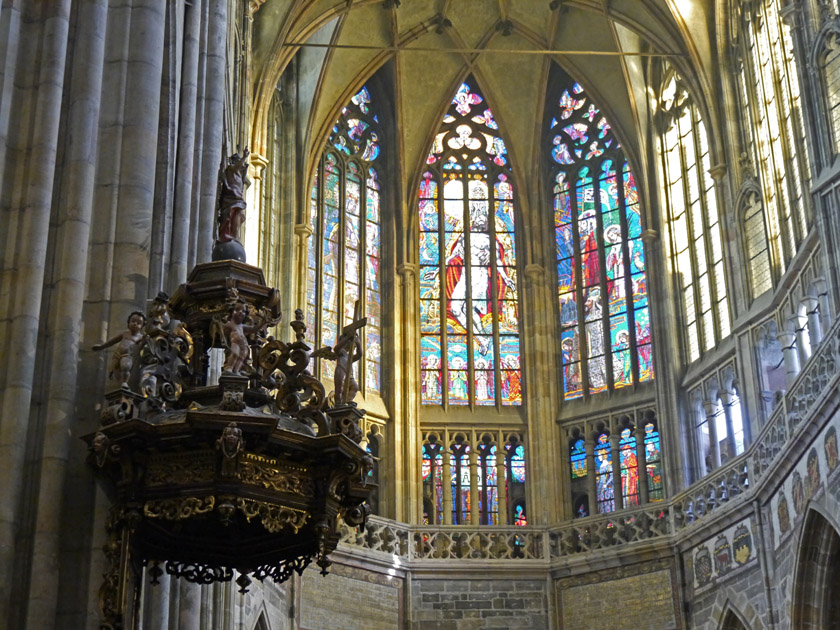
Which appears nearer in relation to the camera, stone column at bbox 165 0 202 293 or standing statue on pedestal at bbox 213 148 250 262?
standing statue on pedestal at bbox 213 148 250 262

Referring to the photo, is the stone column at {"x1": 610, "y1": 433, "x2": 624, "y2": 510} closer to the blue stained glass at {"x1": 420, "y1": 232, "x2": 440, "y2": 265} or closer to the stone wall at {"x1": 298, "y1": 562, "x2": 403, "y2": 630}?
the stone wall at {"x1": 298, "y1": 562, "x2": 403, "y2": 630}

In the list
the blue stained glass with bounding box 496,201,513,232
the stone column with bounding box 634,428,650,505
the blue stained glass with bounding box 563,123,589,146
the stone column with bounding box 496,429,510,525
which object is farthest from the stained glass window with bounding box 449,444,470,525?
the blue stained glass with bounding box 563,123,589,146

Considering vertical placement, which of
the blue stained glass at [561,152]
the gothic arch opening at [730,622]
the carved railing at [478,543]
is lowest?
the gothic arch opening at [730,622]

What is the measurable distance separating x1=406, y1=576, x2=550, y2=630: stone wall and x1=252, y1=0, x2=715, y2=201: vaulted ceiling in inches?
301

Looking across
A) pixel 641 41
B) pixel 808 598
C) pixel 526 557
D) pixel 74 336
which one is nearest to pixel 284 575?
pixel 74 336

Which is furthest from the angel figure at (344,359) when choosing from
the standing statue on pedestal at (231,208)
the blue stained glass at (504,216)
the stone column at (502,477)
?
the blue stained glass at (504,216)

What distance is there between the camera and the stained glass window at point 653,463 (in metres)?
22.7

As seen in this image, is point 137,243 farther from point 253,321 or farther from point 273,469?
point 273,469

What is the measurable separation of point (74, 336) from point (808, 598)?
38.7 feet

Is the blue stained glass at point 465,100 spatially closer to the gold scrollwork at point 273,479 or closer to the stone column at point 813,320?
the stone column at point 813,320

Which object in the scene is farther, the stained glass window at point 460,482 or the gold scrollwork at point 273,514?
the stained glass window at point 460,482

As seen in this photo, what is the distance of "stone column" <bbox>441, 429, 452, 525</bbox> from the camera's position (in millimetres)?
23172

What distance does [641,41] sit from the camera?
81.4 feet

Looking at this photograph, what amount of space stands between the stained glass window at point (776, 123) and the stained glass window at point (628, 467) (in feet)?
11.8
